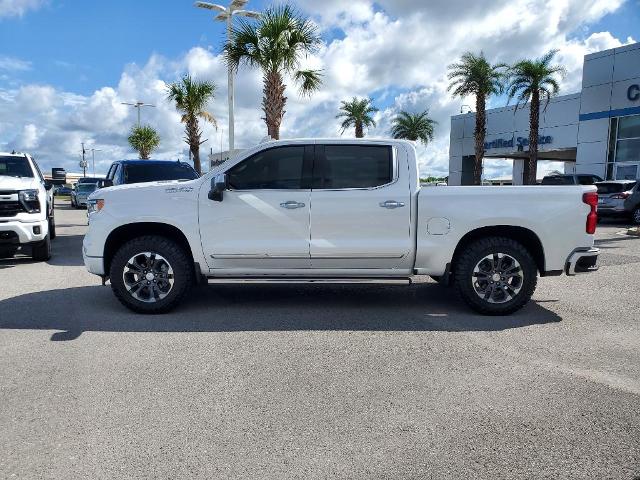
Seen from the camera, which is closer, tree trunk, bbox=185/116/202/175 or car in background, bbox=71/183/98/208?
tree trunk, bbox=185/116/202/175

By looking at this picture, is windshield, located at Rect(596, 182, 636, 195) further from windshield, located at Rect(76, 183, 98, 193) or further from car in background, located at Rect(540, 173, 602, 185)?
windshield, located at Rect(76, 183, 98, 193)

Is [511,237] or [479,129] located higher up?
[479,129]

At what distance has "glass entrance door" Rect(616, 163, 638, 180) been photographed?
26.2 meters

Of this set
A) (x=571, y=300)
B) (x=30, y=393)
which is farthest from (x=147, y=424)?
(x=571, y=300)

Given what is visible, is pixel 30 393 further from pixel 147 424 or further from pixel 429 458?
pixel 429 458

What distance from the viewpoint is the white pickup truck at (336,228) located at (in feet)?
18.4

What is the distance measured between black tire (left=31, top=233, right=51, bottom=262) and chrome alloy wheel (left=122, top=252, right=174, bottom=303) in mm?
4452

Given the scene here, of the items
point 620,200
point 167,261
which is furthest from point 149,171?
point 620,200

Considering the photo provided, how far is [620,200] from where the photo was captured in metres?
17.9

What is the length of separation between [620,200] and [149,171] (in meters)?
15.6

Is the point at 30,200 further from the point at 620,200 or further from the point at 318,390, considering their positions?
the point at 620,200

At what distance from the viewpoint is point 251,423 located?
10.6 feet

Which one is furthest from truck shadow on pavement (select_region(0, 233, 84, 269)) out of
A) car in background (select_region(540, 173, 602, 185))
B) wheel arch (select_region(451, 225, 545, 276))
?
car in background (select_region(540, 173, 602, 185))

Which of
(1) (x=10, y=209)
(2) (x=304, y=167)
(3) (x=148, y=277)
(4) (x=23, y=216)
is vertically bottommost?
(3) (x=148, y=277)
